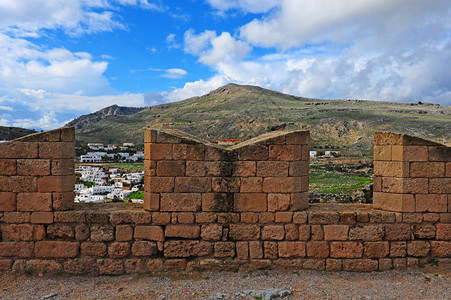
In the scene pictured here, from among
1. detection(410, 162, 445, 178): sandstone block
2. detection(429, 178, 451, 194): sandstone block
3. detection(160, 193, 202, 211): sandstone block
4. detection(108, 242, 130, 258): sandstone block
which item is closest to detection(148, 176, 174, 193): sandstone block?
detection(160, 193, 202, 211): sandstone block

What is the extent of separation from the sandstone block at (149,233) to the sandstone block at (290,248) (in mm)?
2265

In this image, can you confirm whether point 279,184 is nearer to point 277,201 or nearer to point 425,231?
point 277,201

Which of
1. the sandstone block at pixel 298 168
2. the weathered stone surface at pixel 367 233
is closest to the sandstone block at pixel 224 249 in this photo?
the sandstone block at pixel 298 168

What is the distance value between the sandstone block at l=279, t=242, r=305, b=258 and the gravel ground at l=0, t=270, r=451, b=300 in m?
0.35

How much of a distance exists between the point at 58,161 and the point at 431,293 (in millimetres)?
6928

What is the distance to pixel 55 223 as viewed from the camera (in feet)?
20.6

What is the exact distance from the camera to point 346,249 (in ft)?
21.2

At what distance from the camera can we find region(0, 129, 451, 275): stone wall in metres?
6.25

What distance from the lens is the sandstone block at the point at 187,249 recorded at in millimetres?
6309

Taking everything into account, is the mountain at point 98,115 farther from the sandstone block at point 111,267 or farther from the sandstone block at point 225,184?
the sandstone block at point 225,184

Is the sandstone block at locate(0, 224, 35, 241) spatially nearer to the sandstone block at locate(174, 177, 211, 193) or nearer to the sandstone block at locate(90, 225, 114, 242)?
the sandstone block at locate(90, 225, 114, 242)

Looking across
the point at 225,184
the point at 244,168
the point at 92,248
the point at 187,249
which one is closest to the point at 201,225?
the point at 187,249

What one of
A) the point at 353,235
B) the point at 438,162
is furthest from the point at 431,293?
the point at 438,162

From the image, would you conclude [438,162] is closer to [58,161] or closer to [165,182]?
[165,182]
